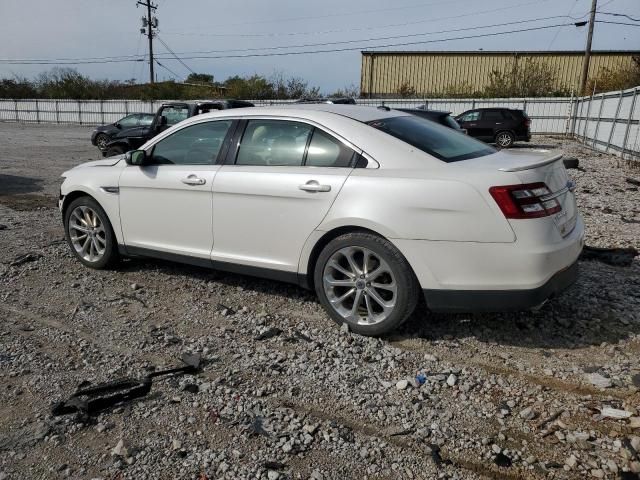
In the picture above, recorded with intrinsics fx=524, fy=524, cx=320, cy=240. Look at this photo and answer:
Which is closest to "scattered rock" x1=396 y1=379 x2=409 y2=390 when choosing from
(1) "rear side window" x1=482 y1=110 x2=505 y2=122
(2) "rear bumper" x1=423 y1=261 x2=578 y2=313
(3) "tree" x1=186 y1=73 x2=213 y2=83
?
(2) "rear bumper" x1=423 y1=261 x2=578 y2=313

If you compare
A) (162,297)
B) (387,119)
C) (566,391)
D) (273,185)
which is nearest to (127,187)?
(162,297)

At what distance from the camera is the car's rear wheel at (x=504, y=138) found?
20.8 metres

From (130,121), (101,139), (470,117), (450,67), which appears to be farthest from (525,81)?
(101,139)

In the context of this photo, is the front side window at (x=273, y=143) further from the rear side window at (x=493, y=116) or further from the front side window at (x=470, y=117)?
the front side window at (x=470, y=117)

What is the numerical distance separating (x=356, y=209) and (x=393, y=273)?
507 mm

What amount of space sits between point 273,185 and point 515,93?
3746 centimetres

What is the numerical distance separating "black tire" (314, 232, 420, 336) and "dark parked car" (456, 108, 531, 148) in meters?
18.3

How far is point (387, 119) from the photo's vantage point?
4.14 m

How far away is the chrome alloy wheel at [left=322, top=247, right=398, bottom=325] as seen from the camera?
3689 millimetres

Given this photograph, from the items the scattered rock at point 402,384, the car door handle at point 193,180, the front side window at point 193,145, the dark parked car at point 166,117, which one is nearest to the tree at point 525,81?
the dark parked car at point 166,117

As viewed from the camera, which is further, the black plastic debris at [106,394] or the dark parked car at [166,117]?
the dark parked car at [166,117]

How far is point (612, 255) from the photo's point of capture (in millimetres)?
5488

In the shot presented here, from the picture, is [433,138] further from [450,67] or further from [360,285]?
[450,67]

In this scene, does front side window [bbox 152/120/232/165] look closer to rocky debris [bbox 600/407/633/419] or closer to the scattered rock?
the scattered rock
